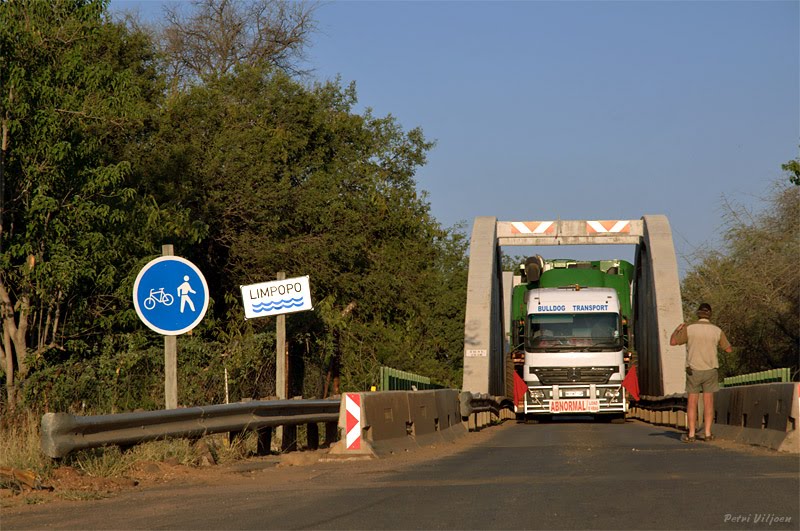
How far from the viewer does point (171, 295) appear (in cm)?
1163

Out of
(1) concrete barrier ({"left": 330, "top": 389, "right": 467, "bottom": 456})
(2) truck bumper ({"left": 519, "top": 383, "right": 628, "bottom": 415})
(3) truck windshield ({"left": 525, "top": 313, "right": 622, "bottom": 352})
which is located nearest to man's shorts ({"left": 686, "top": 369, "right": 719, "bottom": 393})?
(1) concrete barrier ({"left": 330, "top": 389, "right": 467, "bottom": 456})

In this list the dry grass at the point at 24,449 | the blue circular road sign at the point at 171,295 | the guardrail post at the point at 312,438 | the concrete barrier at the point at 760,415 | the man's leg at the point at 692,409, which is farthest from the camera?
the man's leg at the point at 692,409

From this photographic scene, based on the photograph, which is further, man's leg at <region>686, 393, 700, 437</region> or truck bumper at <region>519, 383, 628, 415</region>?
truck bumper at <region>519, 383, 628, 415</region>

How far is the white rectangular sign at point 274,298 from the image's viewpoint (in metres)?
15.5

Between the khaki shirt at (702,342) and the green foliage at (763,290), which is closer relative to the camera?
the khaki shirt at (702,342)

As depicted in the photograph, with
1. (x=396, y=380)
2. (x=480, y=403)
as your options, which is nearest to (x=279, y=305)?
(x=396, y=380)

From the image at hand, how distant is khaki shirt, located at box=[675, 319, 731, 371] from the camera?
15.6 m

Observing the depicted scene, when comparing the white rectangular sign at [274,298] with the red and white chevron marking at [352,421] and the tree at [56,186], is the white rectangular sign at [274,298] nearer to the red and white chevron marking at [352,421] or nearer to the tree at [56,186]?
the red and white chevron marking at [352,421]

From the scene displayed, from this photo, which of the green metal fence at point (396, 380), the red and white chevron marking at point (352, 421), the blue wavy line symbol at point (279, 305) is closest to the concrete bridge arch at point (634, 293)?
the green metal fence at point (396, 380)

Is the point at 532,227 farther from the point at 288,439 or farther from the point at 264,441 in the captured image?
the point at 264,441

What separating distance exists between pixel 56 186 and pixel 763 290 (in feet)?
89.2

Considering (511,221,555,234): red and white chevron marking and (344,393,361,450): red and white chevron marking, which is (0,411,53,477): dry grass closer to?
(344,393,361,450): red and white chevron marking

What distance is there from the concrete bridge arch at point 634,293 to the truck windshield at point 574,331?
1.72 meters

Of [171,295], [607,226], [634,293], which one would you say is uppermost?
[607,226]
